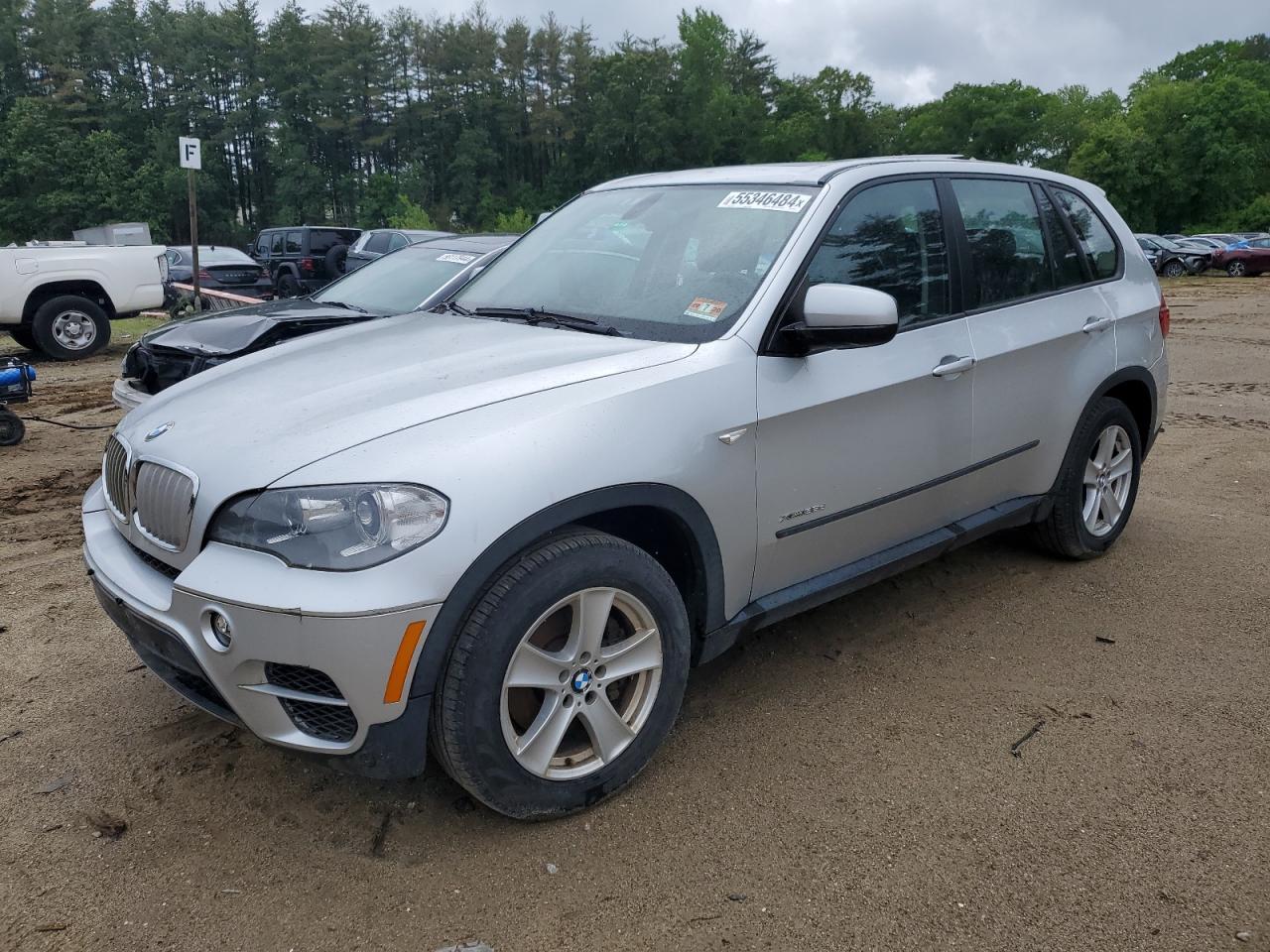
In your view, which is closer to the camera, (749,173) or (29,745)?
(29,745)

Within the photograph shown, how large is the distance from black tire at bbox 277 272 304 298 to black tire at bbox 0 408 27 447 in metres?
12.2

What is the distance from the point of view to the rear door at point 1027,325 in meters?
3.68

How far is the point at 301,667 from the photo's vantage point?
89.4 inches

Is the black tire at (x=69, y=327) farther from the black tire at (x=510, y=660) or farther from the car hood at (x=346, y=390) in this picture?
the black tire at (x=510, y=660)

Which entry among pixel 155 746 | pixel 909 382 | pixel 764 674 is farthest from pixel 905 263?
pixel 155 746

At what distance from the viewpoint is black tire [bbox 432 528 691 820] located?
2.34m

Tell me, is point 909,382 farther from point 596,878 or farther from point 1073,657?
point 596,878

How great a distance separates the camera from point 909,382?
10.8 feet

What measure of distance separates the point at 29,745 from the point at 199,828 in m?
0.86

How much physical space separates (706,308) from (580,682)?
121 centimetres

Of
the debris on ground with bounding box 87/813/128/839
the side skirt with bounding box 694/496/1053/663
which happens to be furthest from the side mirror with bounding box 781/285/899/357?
the debris on ground with bounding box 87/813/128/839

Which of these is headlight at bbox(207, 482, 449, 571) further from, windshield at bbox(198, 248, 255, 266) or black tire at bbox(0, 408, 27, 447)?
windshield at bbox(198, 248, 255, 266)

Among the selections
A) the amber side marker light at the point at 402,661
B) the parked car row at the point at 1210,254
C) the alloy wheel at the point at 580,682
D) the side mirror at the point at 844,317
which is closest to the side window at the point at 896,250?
the side mirror at the point at 844,317

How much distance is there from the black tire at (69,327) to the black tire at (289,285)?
22.8 feet
